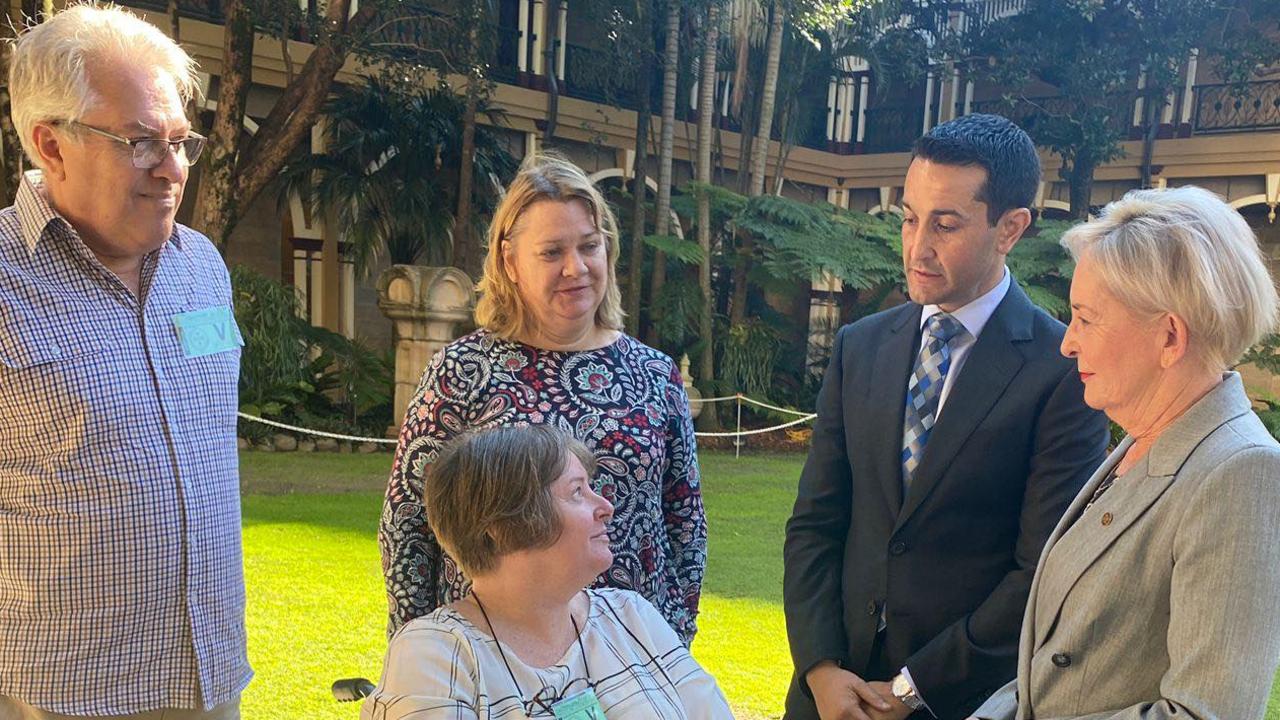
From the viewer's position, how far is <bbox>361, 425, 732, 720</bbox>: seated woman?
1698 millimetres

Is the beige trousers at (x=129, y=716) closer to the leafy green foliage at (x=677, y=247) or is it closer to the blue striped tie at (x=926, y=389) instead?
the blue striped tie at (x=926, y=389)

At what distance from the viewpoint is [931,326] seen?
2176mm

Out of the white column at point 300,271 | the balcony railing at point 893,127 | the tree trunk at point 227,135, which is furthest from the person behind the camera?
the balcony railing at point 893,127

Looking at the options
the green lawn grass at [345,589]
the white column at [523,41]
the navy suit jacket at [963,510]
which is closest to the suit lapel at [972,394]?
the navy suit jacket at [963,510]

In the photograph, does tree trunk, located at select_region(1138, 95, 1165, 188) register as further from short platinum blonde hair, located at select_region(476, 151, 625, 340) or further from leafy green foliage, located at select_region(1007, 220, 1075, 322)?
short platinum blonde hair, located at select_region(476, 151, 625, 340)

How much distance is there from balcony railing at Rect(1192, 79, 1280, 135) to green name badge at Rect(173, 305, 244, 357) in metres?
15.7

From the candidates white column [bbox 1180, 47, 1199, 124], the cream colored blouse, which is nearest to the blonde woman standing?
the cream colored blouse

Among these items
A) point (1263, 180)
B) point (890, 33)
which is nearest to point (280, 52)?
point (890, 33)

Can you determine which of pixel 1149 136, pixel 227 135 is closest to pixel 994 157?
pixel 227 135

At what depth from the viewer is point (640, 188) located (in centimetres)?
1297

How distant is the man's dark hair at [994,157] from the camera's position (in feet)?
6.62

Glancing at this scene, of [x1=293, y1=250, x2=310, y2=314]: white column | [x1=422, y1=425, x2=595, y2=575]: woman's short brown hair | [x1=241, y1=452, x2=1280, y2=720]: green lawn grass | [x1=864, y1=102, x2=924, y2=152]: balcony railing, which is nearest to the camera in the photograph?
[x1=422, y1=425, x2=595, y2=575]: woman's short brown hair

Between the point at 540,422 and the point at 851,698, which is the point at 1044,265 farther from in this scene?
the point at 540,422

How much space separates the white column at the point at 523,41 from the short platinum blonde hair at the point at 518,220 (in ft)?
39.4
